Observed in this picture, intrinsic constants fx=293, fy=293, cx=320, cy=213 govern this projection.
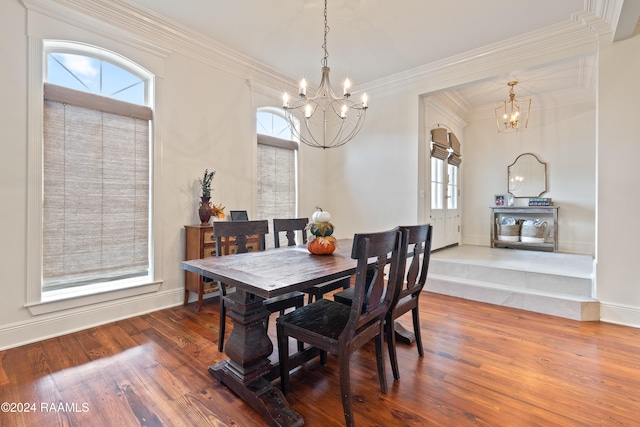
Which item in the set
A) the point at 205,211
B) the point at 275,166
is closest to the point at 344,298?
the point at 205,211

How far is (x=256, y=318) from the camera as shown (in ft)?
5.78

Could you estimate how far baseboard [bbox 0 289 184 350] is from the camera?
2.32 m

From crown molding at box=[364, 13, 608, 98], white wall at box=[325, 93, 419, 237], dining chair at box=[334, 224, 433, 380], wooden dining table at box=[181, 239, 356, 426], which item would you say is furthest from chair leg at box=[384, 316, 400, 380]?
crown molding at box=[364, 13, 608, 98]

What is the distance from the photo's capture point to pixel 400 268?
1827mm

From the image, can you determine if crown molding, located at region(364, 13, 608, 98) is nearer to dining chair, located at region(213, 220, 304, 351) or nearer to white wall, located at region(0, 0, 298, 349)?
white wall, located at region(0, 0, 298, 349)

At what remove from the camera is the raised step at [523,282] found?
3010 millimetres

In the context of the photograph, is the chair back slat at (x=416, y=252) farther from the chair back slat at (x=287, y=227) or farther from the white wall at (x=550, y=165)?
the white wall at (x=550, y=165)

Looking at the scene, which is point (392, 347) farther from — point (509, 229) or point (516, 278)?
point (509, 229)

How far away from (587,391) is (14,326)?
4074 mm

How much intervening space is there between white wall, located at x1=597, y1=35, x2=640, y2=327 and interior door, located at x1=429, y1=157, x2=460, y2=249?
2085 mm

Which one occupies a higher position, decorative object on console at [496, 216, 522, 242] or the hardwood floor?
decorative object on console at [496, 216, 522, 242]

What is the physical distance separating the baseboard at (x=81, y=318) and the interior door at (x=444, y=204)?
3891 mm

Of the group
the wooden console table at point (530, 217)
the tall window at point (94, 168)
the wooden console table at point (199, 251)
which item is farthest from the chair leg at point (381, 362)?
the wooden console table at point (530, 217)

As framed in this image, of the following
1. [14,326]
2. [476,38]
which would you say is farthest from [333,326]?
[476,38]
